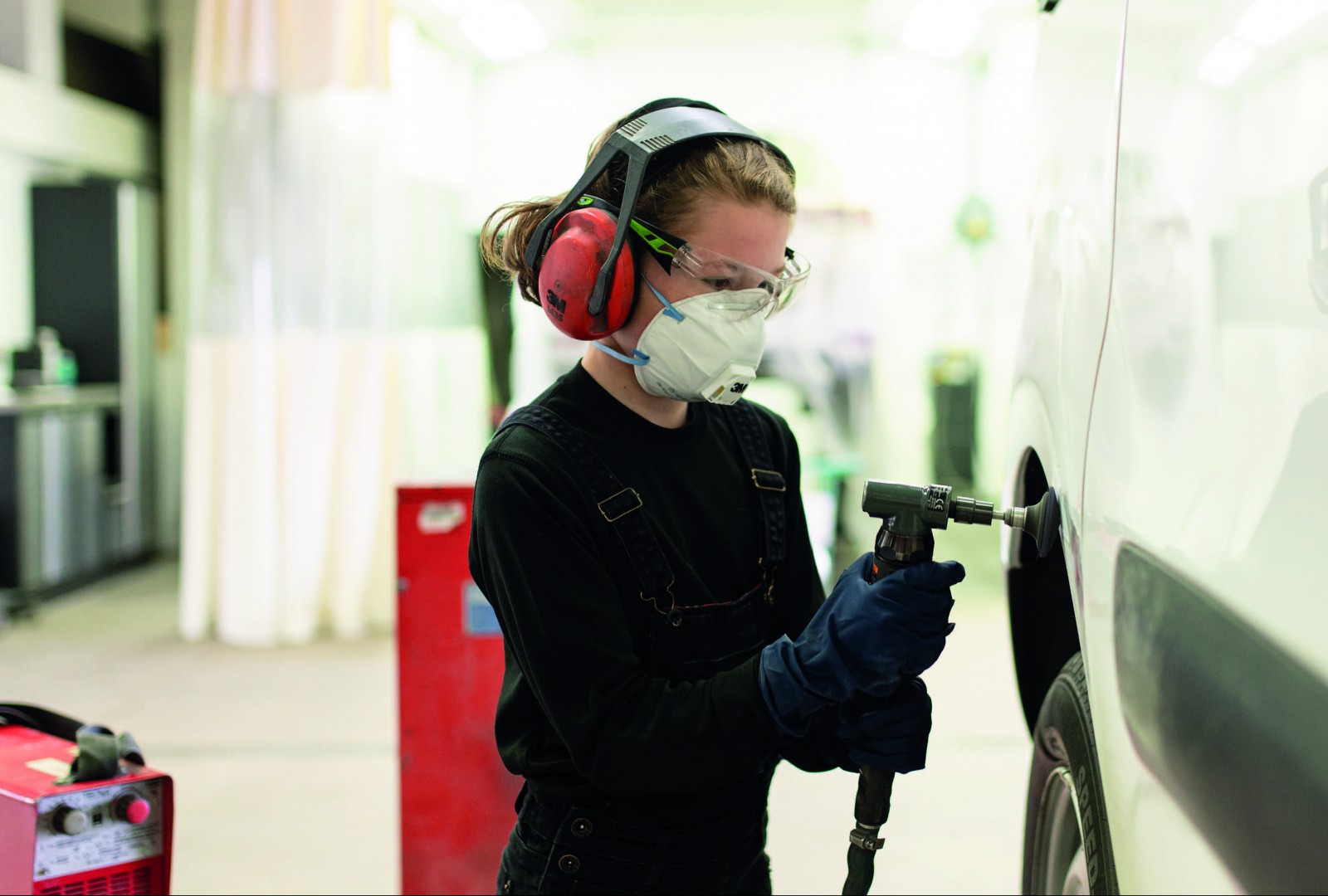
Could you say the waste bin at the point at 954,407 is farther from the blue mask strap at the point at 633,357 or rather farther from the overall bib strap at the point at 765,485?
the blue mask strap at the point at 633,357

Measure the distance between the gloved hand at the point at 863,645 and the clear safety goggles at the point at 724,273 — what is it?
0.35m

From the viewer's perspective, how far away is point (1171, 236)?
35.5 inches

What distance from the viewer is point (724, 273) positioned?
4.02ft

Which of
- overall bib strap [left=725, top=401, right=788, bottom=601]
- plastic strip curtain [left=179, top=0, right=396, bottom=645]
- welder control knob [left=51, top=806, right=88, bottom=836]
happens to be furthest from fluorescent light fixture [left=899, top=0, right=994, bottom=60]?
welder control knob [left=51, top=806, right=88, bottom=836]

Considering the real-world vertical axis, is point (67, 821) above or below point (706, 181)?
below

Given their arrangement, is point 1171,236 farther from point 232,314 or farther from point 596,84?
point 596,84

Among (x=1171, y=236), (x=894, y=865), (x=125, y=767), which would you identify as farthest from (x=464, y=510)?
(x=1171, y=236)

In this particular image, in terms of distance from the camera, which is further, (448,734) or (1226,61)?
(448,734)

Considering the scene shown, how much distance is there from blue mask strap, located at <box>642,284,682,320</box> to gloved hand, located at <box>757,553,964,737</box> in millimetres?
353

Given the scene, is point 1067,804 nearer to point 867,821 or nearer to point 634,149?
point 867,821

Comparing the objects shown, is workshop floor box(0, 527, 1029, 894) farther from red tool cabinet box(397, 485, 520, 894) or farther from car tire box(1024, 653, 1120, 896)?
car tire box(1024, 653, 1120, 896)

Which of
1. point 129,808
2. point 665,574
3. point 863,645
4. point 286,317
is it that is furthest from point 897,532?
point 286,317

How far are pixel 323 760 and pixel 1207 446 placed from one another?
3266 millimetres

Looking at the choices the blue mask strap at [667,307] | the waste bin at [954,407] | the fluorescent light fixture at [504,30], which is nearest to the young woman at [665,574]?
the blue mask strap at [667,307]
